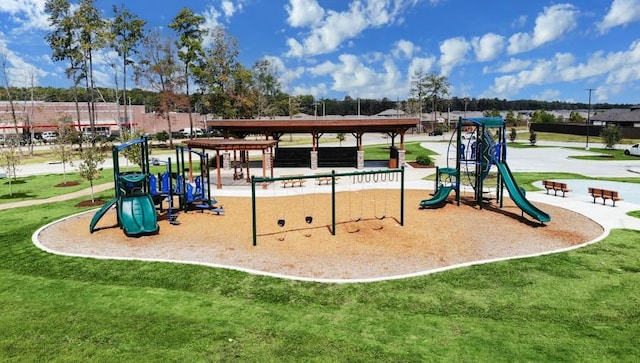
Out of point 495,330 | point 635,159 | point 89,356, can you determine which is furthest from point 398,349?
point 635,159

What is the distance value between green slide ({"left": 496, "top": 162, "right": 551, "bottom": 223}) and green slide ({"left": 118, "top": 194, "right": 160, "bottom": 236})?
13916mm

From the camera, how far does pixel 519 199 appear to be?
16.5 meters

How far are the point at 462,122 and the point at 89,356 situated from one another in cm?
1762

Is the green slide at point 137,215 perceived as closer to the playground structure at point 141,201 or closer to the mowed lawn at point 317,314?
the playground structure at point 141,201

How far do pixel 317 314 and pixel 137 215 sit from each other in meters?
9.14

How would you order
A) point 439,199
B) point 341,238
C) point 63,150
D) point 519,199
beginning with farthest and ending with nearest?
1. point 63,150
2. point 439,199
3. point 519,199
4. point 341,238

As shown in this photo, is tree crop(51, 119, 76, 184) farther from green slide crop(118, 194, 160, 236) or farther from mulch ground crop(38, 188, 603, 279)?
green slide crop(118, 194, 160, 236)

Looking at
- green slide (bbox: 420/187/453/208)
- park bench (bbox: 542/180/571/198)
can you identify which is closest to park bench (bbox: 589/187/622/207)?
park bench (bbox: 542/180/571/198)

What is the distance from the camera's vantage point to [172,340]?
762 cm

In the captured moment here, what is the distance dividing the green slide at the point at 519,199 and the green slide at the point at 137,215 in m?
13.9

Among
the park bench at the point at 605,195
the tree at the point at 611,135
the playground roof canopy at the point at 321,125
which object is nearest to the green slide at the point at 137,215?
the playground roof canopy at the point at 321,125

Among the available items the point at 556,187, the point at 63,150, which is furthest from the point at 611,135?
the point at 63,150

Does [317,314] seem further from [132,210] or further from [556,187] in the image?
[556,187]

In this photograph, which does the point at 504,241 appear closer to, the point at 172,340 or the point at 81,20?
the point at 172,340
